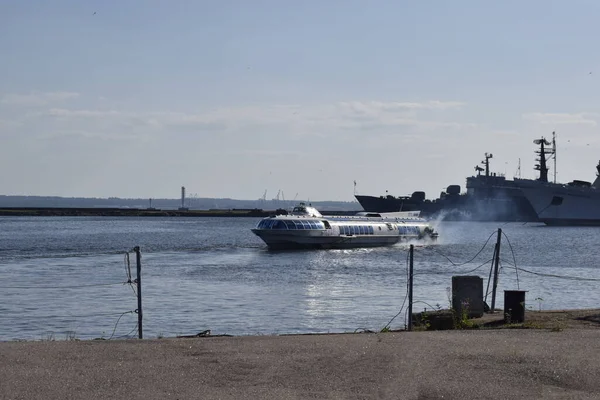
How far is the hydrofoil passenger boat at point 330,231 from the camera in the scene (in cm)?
7469

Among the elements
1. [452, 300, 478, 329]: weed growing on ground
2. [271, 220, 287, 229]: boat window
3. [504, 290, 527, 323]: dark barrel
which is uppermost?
[271, 220, 287, 229]: boat window

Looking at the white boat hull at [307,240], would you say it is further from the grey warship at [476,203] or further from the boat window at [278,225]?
the grey warship at [476,203]

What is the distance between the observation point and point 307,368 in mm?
12914

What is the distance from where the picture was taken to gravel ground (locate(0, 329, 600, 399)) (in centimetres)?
1162

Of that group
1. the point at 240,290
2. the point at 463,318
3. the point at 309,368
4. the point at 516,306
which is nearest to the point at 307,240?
the point at 240,290

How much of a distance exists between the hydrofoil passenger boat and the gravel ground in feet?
194

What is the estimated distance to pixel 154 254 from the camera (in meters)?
68.1

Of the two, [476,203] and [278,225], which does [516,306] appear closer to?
[278,225]

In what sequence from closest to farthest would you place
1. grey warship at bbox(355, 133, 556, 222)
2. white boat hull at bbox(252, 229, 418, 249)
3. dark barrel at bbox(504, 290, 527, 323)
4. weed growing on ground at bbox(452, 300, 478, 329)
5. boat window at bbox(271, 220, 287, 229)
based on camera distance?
weed growing on ground at bbox(452, 300, 478, 329) < dark barrel at bbox(504, 290, 527, 323) < white boat hull at bbox(252, 229, 418, 249) < boat window at bbox(271, 220, 287, 229) < grey warship at bbox(355, 133, 556, 222)

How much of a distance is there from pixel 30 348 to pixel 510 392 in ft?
23.1

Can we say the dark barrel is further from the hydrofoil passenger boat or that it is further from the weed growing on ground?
the hydrofoil passenger boat

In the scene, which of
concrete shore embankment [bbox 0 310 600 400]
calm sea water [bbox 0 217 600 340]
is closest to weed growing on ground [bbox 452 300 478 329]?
concrete shore embankment [bbox 0 310 600 400]

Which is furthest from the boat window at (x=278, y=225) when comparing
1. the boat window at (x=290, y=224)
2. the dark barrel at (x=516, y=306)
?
the dark barrel at (x=516, y=306)

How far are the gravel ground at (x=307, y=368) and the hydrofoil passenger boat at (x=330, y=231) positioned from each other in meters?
59.0
